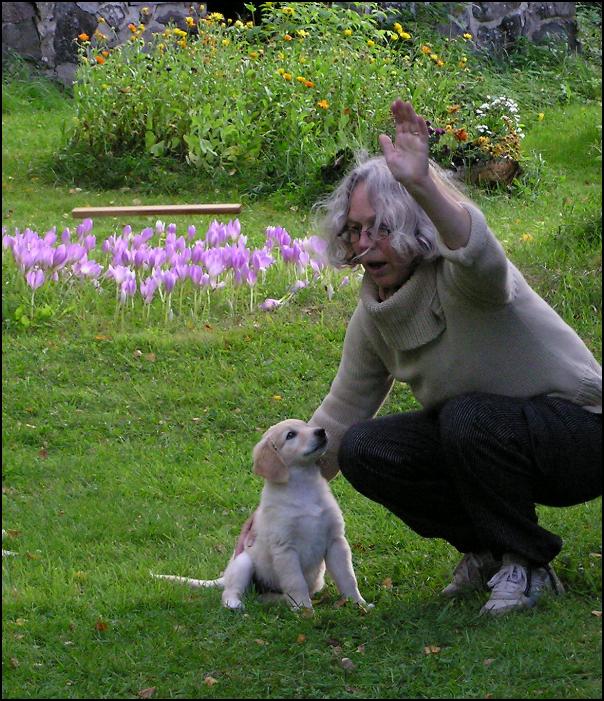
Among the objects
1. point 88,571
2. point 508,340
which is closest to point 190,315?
point 88,571

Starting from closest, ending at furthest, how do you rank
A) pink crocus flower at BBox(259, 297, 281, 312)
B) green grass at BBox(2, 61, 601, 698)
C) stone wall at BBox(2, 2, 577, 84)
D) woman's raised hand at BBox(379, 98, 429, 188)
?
woman's raised hand at BBox(379, 98, 429, 188)
green grass at BBox(2, 61, 601, 698)
pink crocus flower at BBox(259, 297, 281, 312)
stone wall at BBox(2, 2, 577, 84)

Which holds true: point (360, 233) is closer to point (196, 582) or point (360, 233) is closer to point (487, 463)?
point (487, 463)

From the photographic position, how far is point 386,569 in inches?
165

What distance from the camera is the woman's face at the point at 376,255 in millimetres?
3512

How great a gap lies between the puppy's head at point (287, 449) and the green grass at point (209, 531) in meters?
0.44

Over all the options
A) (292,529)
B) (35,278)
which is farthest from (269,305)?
(292,529)

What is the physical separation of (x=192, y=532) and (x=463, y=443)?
163cm

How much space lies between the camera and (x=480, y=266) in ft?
10.3

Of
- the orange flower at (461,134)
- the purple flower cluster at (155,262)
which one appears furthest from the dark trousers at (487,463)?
the orange flower at (461,134)

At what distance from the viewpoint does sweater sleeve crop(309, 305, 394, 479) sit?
3867 millimetres

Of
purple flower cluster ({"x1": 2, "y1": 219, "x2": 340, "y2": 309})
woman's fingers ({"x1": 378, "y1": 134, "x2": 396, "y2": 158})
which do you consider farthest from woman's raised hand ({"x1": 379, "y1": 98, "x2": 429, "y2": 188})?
purple flower cluster ({"x1": 2, "y1": 219, "x2": 340, "y2": 309})

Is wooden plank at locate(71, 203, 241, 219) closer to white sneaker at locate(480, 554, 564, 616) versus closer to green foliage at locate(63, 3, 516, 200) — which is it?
green foliage at locate(63, 3, 516, 200)

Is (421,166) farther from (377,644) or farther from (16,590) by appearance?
(16,590)

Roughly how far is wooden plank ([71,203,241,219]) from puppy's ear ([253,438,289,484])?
4.76 m
